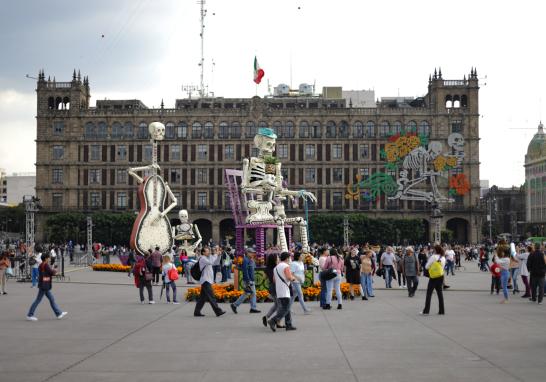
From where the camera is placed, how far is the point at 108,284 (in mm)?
29281

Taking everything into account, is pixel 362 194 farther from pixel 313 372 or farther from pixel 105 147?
pixel 313 372

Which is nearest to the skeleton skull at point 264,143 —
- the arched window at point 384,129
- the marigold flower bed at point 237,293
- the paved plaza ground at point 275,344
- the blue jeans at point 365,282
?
the marigold flower bed at point 237,293

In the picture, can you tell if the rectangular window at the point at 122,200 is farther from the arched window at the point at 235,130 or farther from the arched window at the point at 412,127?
the arched window at the point at 412,127

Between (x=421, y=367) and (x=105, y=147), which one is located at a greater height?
(x=105, y=147)

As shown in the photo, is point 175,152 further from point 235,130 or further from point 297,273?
point 297,273

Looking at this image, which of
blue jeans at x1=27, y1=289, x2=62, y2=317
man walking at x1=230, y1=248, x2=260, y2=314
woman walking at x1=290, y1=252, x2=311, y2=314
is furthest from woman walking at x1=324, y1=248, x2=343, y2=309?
blue jeans at x1=27, y1=289, x2=62, y2=317

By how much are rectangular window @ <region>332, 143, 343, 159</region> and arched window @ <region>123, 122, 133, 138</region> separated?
2286 cm

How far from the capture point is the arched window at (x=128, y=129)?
82369 mm

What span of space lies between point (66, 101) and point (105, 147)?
22.4ft

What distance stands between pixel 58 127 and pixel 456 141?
145 ft

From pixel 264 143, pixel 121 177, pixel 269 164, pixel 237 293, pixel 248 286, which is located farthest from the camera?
pixel 121 177

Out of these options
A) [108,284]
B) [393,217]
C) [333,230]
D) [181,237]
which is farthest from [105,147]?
[108,284]

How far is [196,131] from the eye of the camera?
82.4 meters

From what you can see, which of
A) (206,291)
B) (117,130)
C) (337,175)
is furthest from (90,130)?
(206,291)
